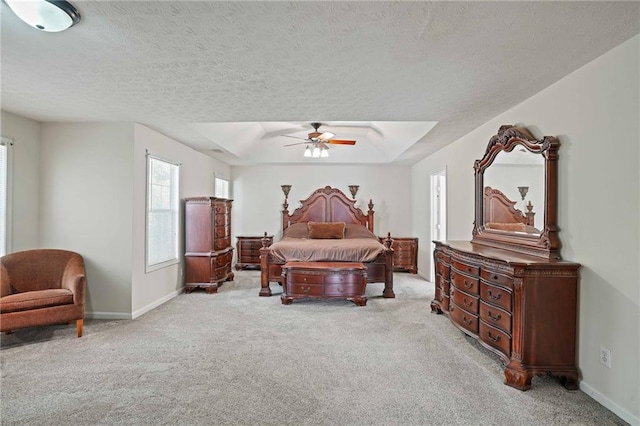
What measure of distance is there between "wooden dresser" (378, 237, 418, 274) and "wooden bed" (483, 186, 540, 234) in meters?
3.54

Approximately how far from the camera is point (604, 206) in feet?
7.95

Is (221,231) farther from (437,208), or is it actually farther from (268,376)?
(437,208)

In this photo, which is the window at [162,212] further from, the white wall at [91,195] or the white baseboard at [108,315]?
the white baseboard at [108,315]

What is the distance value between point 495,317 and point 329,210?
207 inches

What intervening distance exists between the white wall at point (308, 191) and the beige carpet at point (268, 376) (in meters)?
3.93

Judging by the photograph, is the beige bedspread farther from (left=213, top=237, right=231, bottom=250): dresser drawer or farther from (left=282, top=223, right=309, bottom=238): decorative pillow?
(left=282, top=223, right=309, bottom=238): decorative pillow

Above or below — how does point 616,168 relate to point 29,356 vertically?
above

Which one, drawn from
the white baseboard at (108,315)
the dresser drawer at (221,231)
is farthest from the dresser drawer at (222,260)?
the white baseboard at (108,315)

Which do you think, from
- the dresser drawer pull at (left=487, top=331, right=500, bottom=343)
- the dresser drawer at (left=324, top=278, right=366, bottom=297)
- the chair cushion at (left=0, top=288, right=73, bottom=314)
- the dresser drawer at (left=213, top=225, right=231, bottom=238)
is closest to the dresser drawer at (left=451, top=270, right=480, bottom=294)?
the dresser drawer pull at (left=487, top=331, right=500, bottom=343)

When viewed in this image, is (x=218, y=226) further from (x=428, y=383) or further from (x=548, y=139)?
(x=548, y=139)

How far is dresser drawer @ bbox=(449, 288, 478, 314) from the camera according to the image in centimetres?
326

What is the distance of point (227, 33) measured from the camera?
214cm

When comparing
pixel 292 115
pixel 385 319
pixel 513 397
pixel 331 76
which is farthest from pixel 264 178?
pixel 513 397

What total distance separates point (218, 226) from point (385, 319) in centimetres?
327
